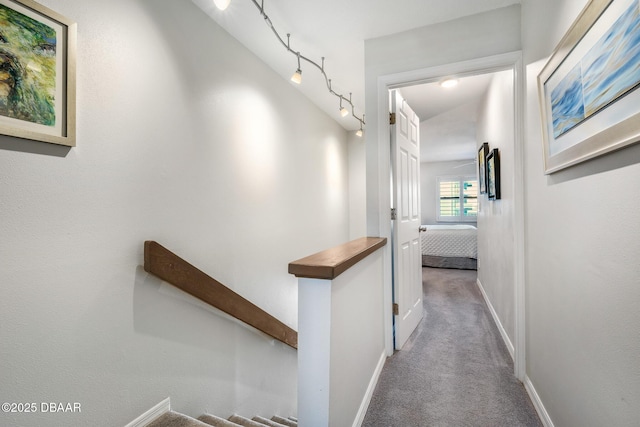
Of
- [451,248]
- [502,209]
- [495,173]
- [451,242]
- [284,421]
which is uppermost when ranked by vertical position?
[495,173]

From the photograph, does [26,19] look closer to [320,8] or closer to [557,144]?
[320,8]

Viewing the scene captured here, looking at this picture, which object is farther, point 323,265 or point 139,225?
point 139,225

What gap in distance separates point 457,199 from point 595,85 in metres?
7.42

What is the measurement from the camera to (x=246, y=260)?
2260mm

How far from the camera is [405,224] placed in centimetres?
240

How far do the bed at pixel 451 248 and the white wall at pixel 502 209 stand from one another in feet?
7.43

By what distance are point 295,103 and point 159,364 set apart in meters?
2.55

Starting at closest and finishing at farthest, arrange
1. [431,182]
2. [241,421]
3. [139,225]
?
[139,225]
[241,421]
[431,182]

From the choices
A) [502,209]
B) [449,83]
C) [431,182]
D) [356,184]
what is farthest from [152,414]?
[431,182]

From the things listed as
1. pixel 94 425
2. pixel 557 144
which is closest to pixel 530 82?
pixel 557 144

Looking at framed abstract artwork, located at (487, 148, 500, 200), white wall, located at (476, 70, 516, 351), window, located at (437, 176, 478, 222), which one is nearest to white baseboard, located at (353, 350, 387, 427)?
white wall, located at (476, 70, 516, 351)

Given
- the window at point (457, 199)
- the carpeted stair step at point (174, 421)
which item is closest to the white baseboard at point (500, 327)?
the carpeted stair step at point (174, 421)

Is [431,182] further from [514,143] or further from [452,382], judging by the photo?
[452,382]

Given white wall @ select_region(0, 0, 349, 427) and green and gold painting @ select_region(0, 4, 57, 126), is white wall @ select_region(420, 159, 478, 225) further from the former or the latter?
green and gold painting @ select_region(0, 4, 57, 126)
